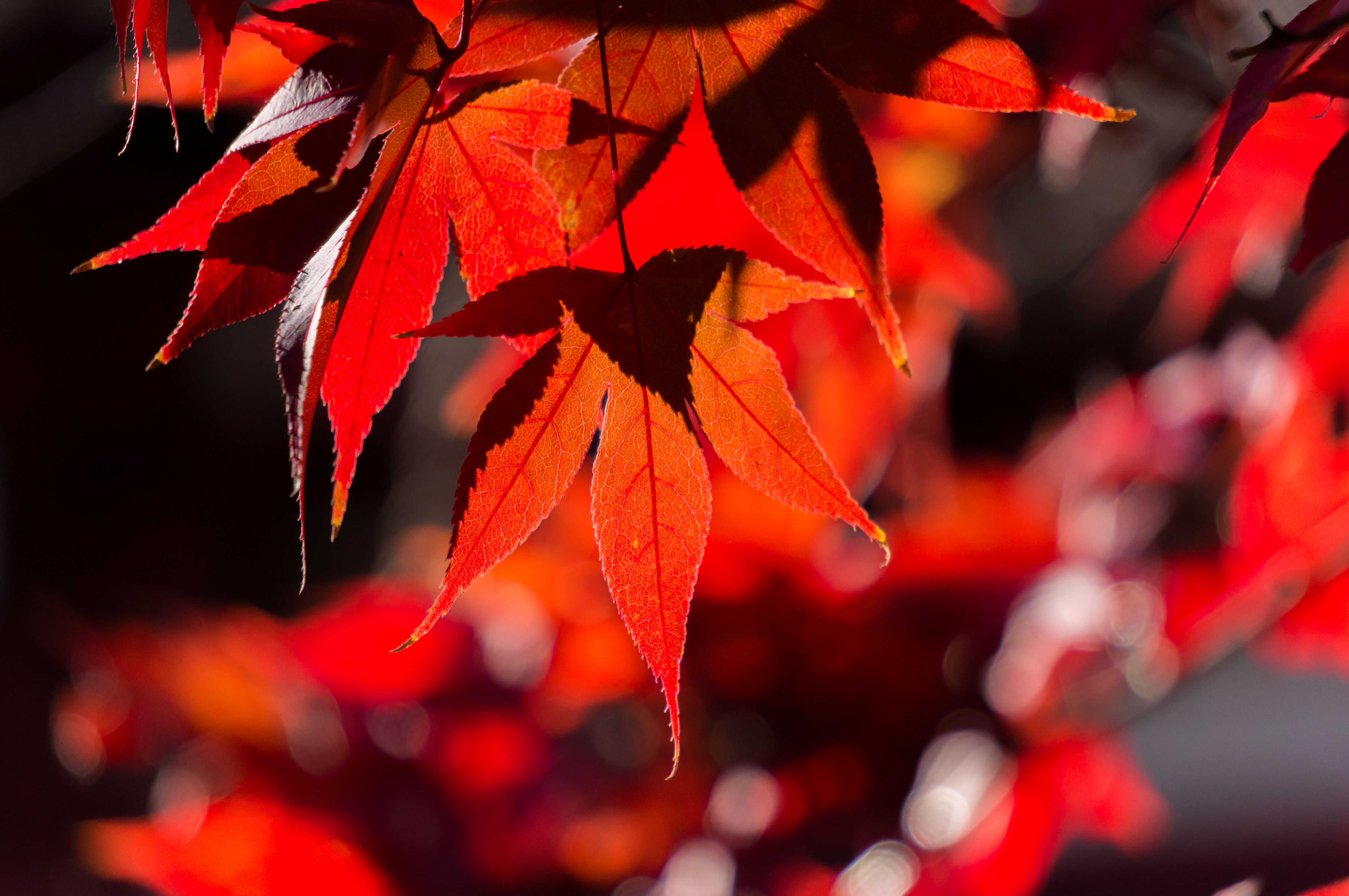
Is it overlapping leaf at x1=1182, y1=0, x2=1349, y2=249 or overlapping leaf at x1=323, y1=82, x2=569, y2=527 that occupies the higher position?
overlapping leaf at x1=1182, y1=0, x2=1349, y2=249

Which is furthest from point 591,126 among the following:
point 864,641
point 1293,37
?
point 864,641

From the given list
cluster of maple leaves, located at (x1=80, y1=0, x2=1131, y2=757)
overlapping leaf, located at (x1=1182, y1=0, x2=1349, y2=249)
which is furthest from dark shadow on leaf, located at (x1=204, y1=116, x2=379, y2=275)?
overlapping leaf, located at (x1=1182, y1=0, x2=1349, y2=249)

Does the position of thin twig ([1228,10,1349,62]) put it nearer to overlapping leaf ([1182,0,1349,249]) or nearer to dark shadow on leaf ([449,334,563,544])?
overlapping leaf ([1182,0,1349,249])

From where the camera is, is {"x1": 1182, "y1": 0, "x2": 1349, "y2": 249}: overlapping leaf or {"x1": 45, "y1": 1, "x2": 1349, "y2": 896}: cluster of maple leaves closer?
{"x1": 1182, "y1": 0, "x2": 1349, "y2": 249}: overlapping leaf

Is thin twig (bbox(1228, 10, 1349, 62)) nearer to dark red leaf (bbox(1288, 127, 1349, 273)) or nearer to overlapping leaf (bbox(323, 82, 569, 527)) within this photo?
dark red leaf (bbox(1288, 127, 1349, 273))

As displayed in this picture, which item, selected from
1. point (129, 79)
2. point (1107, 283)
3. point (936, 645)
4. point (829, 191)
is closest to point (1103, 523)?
point (936, 645)

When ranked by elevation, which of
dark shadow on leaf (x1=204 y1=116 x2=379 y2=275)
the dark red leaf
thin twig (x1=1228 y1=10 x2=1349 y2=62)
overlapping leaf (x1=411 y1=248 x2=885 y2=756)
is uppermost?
thin twig (x1=1228 y1=10 x2=1349 y2=62)

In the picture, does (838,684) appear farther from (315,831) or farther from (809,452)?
(809,452)
